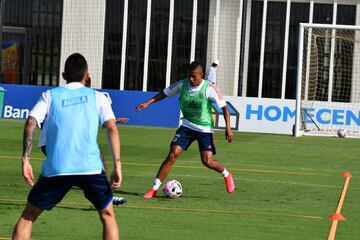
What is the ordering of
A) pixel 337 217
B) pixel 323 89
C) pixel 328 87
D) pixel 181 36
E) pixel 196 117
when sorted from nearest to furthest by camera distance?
pixel 337 217, pixel 196 117, pixel 323 89, pixel 328 87, pixel 181 36

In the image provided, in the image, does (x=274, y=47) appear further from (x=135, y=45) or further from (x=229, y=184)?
(x=229, y=184)

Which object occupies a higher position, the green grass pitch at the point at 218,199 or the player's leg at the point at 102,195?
the player's leg at the point at 102,195

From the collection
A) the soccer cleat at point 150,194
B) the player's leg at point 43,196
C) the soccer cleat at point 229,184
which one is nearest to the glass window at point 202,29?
the soccer cleat at point 229,184

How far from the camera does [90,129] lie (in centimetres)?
816

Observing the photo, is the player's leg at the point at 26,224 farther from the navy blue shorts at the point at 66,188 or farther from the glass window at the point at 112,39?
the glass window at the point at 112,39

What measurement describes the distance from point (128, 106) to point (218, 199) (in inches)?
707

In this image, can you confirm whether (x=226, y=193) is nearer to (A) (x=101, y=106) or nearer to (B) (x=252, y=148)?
(A) (x=101, y=106)

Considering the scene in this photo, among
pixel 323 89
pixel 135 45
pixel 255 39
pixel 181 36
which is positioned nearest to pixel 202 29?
pixel 181 36

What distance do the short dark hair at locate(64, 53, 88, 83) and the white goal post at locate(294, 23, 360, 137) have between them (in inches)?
842

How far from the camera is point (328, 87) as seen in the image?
35.0 m

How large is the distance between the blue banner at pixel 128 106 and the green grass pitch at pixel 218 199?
6.93 metres

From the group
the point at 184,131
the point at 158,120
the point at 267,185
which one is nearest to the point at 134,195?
the point at 184,131

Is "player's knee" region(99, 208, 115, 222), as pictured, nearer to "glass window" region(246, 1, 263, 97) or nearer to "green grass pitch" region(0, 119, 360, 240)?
"green grass pitch" region(0, 119, 360, 240)

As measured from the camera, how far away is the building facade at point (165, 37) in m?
45.9
